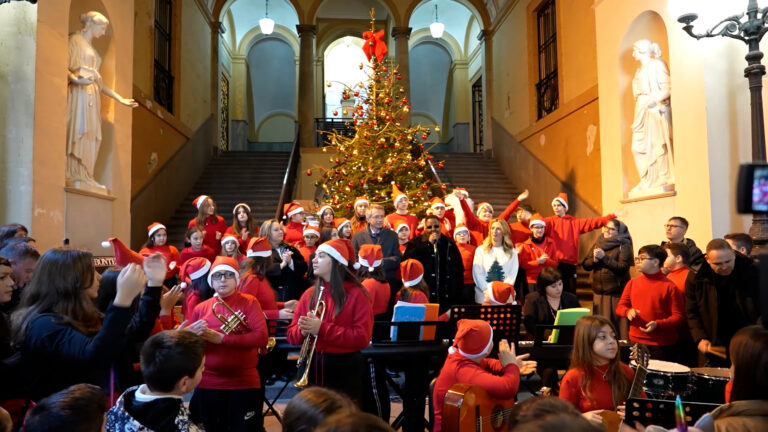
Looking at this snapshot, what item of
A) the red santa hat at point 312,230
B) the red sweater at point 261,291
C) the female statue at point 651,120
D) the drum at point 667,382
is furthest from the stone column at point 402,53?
the drum at point 667,382

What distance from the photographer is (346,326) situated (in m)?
3.73

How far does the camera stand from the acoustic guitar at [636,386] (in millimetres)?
3111

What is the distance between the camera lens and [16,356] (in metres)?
2.65

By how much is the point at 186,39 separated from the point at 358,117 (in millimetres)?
6014

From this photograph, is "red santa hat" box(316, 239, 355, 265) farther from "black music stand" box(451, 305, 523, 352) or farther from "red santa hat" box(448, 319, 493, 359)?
"black music stand" box(451, 305, 523, 352)

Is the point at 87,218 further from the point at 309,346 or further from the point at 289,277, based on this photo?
the point at 309,346

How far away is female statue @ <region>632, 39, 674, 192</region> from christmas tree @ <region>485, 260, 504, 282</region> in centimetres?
324

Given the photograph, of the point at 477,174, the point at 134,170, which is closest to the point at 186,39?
the point at 134,170

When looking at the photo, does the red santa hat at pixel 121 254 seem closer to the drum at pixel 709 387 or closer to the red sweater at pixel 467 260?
the drum at pixel 709 387

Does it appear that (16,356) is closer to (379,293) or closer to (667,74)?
(379,293)

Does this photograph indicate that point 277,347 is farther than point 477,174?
No

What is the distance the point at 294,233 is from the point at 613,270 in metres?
4.13

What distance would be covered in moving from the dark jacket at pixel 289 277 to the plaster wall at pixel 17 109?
9.62 feet

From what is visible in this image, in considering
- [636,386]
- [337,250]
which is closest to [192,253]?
[337,250]
